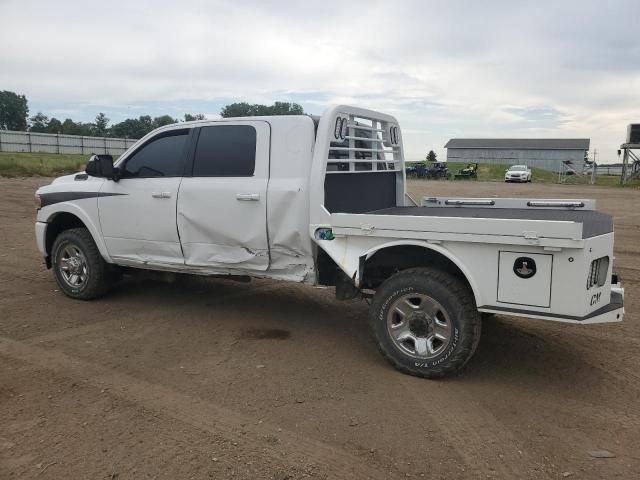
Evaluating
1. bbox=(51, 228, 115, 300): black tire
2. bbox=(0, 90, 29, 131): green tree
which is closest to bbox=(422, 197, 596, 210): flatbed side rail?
bbox=(51, 228, 115, 300): black tire

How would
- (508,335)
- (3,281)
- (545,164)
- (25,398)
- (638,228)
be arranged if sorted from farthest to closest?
(545,164) < (638,228) < (3,281) < (508,335) < (25,398)

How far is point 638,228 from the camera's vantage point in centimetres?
1315

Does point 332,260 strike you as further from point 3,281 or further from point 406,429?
point 3,281

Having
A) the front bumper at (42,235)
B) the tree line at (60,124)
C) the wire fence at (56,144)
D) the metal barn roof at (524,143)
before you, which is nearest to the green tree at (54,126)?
the tree line at (60,124)

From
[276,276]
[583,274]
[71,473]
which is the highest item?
[583,274]

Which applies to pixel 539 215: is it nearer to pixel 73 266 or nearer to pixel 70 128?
pixel 73 266

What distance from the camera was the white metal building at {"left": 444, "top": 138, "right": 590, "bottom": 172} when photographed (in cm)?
7719

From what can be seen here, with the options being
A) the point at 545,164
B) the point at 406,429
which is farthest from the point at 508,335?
the point at 545,164

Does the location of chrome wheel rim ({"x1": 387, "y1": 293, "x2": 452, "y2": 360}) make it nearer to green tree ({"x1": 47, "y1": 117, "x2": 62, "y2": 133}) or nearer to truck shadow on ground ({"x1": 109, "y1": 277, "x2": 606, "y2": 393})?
truck shadow on ground ({"x1": 109, "y1": 277, "x2": 606, "y2": 393})

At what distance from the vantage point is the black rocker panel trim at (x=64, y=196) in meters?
6.27

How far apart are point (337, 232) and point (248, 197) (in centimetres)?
101

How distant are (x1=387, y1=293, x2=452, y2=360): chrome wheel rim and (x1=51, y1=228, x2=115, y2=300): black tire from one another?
3671mm

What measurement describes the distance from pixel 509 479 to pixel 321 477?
102 centimetres

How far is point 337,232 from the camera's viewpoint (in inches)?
183
